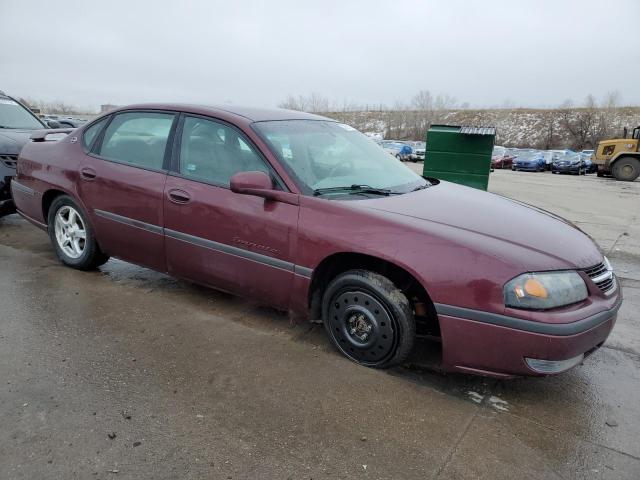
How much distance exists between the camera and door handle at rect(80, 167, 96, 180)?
4020mm

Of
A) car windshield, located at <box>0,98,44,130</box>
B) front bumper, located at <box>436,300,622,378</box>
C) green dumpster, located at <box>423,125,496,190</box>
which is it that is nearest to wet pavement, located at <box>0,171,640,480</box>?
front bumper, located at <box>436,300,622,378</box>

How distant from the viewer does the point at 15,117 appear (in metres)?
6.94

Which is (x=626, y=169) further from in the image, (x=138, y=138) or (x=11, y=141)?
(x=11, y=141)

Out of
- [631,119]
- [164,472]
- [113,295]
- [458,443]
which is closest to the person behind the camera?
[164,472]

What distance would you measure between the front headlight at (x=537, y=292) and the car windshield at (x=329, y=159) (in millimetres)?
1159

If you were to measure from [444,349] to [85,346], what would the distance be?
2.23m

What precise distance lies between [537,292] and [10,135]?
625 centimetres

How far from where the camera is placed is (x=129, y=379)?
2766 mm

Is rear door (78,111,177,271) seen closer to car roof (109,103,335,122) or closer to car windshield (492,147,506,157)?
car roof (109,103,335,122)

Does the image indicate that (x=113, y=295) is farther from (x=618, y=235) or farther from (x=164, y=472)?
(x=618, y=235)

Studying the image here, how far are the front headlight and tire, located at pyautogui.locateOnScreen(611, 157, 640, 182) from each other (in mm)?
24522

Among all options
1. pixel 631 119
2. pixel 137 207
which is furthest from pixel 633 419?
pixel 631 119

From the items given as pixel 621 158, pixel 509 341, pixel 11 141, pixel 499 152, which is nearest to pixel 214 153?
pixel 509 341

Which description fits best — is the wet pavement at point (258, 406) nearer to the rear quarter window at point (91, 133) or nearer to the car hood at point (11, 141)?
the rear quarter window at point (91, 133)
